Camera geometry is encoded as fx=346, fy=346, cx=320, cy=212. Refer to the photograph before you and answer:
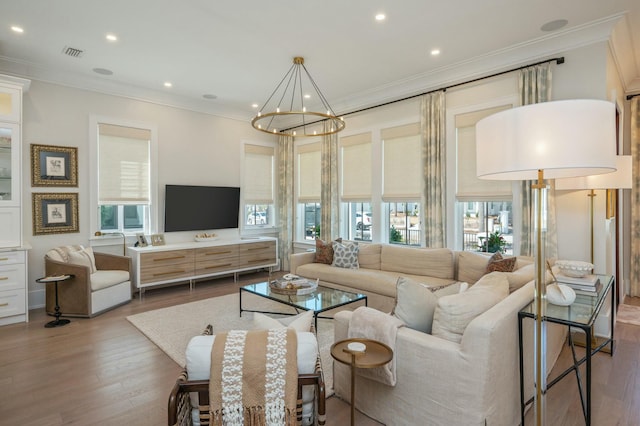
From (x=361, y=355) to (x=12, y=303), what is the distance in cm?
450

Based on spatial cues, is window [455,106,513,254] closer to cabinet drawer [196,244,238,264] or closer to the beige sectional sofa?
the beige sectional sofa

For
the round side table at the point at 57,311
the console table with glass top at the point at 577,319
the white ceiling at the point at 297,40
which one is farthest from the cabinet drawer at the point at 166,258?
the console table with glass top at the point at 577,319

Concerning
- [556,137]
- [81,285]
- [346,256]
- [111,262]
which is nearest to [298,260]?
[346,256]

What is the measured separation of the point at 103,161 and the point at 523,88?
593cm

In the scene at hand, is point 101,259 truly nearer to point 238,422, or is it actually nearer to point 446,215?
point 238,422

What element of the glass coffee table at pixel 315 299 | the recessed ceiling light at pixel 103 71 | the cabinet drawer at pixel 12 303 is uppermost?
the recessed ceiling light at pixel 103 71

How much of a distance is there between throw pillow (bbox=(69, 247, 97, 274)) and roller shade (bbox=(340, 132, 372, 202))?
4.01 metres

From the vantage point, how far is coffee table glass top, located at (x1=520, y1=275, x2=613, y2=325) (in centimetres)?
214

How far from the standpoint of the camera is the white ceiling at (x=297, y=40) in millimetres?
3342

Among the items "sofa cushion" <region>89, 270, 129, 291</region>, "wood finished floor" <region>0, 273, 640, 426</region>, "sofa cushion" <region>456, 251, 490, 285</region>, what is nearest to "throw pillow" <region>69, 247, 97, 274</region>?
"sofa cushion" <region>89, 270, 129, 291</region>

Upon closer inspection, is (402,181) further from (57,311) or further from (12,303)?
(12,303)

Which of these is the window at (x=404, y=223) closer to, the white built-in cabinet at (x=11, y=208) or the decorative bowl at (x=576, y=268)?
Result: the decorative bowl at (x=576, y=268)

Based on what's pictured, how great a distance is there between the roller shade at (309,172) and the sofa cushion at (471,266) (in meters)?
3.24

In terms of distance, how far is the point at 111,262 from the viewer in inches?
199
